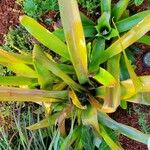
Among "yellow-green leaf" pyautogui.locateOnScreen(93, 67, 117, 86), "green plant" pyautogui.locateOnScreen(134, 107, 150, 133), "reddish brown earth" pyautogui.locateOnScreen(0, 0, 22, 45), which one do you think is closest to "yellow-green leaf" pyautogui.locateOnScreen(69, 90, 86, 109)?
"yellow-green leaf" pyautogui.locateOnScreen(93, 67, 117, 86)

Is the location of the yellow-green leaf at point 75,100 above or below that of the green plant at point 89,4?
below

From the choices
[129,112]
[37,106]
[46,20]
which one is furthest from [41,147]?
[46,20]

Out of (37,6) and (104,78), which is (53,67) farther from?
Answer: (37,6)

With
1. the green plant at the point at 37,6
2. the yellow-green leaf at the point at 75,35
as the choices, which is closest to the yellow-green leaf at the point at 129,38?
the yellow-green leaf at the point at 75,35

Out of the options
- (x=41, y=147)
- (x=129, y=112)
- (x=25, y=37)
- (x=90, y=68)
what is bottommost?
(x=41, y=147)

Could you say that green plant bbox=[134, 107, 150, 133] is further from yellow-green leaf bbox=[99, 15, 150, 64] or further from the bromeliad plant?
yellow-green leaf bbox=[99, 15, 150, 64]

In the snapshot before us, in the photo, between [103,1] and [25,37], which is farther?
[25,37]

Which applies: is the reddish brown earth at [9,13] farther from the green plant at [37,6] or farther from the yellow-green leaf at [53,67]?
the yellow-green leaf at [53,67]

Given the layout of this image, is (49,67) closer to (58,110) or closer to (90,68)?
(90,68)
